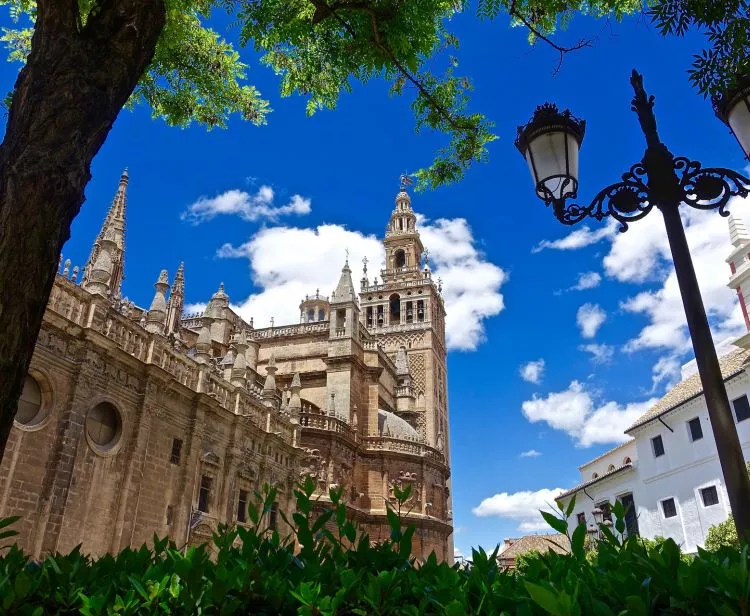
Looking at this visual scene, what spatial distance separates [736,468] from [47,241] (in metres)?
4.90

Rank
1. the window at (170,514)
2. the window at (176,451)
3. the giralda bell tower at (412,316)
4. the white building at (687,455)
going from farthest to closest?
the giralda bell tower at (412,316)
the white building at (687,455)
the window at (176,451)
the window at (170,514)

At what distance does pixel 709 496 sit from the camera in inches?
933

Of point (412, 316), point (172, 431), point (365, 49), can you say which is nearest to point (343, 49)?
point (365, 49)

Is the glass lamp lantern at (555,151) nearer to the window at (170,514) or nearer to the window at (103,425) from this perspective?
the window at (103,425)

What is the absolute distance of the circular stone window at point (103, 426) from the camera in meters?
14.8

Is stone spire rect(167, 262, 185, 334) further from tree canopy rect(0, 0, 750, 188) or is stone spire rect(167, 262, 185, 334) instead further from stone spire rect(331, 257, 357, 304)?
tree canopy rect(0, 0, 750, 188)

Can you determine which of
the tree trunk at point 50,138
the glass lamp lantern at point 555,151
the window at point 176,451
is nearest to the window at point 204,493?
the window at point 176,451

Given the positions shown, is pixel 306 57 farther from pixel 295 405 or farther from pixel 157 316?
pixel 295 405

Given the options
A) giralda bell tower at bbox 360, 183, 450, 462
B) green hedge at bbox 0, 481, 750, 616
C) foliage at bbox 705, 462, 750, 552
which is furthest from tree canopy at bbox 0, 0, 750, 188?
giralda bell tower at bbox 360, 183, 450, 462

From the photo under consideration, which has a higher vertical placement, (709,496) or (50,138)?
(709,496)

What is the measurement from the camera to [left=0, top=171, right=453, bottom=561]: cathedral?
13461 millimetres

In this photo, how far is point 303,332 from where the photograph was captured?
40.9 metres

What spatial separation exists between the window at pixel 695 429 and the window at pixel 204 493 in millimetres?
20303

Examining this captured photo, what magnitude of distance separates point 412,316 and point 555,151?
54531 mm
